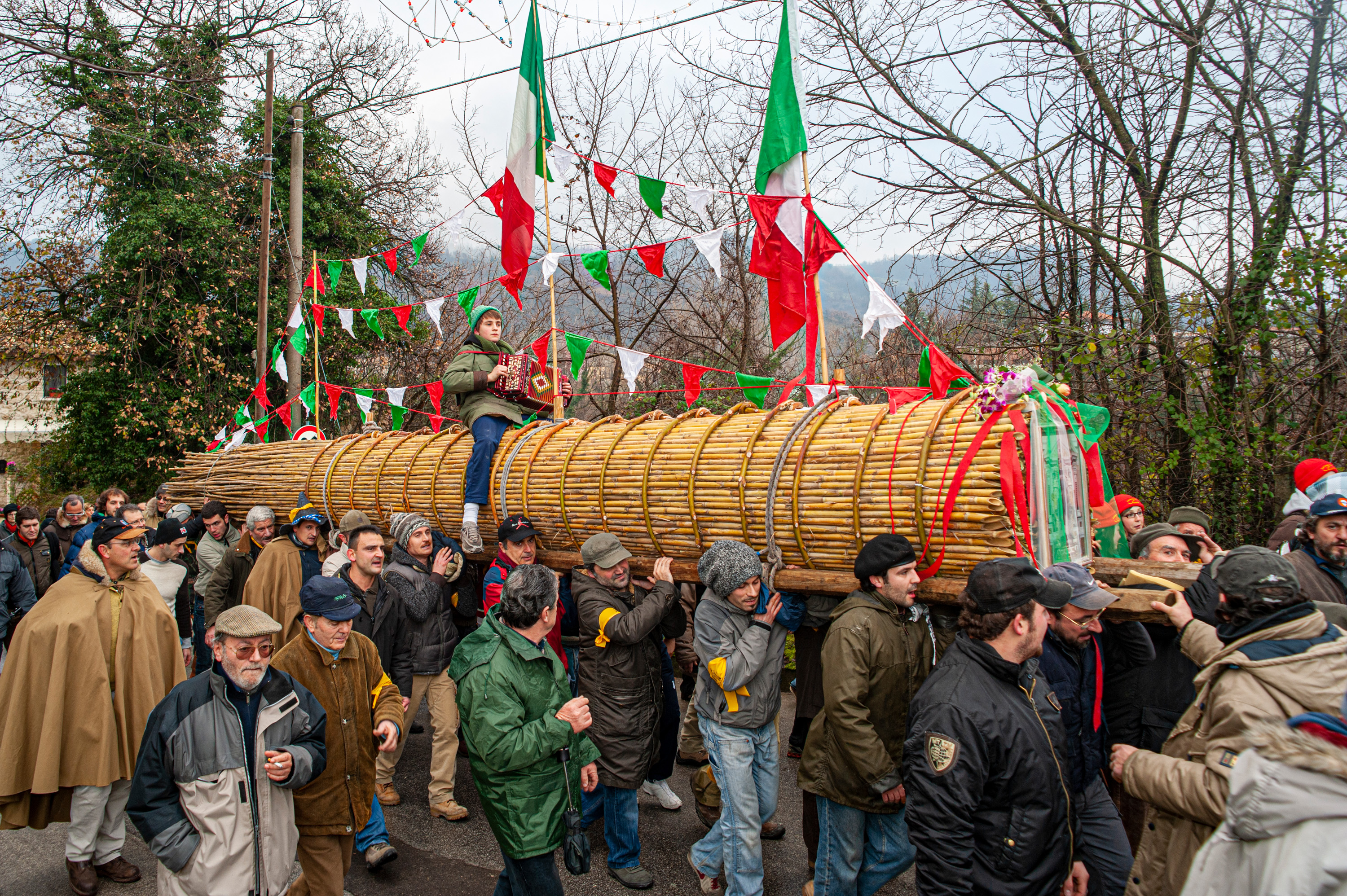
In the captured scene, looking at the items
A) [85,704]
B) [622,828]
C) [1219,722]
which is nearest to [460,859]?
[622,828]

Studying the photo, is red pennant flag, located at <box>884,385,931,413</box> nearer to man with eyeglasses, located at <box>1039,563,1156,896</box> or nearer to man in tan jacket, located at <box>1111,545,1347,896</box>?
man with eyeglasses, located at <box>1039,563,1156,896</box>

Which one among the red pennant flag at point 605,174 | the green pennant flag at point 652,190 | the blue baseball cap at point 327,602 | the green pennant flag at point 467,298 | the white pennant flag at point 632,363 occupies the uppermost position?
the red pennant flag at point 605,174

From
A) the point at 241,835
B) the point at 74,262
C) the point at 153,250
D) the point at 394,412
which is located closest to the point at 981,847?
the point at 241,835

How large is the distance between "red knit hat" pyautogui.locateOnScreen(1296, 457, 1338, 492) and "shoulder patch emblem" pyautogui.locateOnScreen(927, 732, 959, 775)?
13.2 feet

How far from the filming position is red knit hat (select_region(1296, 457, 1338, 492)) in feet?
16.3

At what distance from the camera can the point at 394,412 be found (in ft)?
30.0

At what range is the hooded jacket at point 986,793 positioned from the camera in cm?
242

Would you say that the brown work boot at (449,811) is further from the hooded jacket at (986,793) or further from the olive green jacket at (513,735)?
the hooded jacket at (986,793)

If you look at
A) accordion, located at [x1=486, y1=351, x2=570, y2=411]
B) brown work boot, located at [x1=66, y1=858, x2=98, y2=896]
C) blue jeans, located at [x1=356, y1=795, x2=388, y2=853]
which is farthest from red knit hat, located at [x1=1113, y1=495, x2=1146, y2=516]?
brown work boot, located at [x1=66, y1=858, x2=98, y2=896]

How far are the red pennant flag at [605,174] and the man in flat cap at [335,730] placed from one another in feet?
13.3

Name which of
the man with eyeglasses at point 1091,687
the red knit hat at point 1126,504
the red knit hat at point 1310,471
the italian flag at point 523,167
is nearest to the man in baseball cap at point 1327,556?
the man with eyeglasses at point 1091,687

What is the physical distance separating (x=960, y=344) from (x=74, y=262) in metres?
18.5

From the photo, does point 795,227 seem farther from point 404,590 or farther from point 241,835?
point 241,835

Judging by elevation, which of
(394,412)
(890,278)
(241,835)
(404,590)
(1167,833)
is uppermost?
(890,278)
